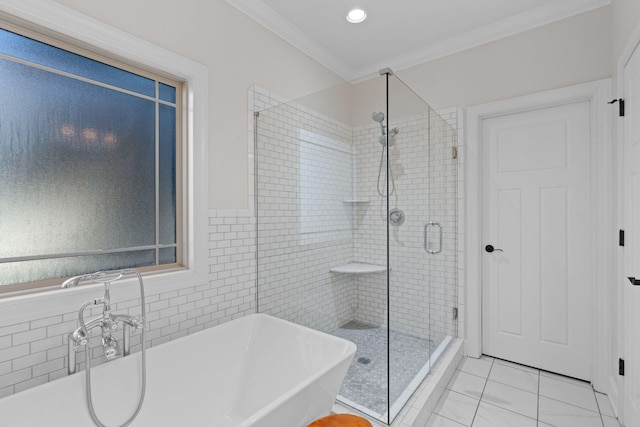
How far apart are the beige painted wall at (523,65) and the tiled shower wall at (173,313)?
215 cm

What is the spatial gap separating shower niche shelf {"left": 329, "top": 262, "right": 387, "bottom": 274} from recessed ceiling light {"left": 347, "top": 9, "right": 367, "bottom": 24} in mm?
1906

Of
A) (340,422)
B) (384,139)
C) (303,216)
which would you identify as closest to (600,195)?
(384,139)

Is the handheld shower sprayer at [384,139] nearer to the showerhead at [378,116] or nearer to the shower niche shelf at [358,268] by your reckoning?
the showerhead at [378,116]

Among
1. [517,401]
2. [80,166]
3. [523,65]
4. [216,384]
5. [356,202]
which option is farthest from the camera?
[523,65]

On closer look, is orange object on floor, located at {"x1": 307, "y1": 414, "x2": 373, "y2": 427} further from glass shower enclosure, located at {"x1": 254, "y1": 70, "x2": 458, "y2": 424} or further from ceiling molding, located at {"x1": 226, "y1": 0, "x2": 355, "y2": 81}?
ceiling molding, located at {"x1": 226, "y1": 0, "x2": 355, "y2": 81}

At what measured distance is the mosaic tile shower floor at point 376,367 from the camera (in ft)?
5.82

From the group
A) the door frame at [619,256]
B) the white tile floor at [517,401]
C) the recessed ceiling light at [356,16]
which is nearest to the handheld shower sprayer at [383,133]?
the recessed ceiling light at [356,16]

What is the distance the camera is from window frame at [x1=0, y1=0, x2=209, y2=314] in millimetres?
1342

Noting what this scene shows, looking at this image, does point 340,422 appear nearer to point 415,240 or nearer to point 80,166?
point 415,240

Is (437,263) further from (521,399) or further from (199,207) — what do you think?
(199,207)

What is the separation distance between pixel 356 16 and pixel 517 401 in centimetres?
302

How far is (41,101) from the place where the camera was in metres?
1.47

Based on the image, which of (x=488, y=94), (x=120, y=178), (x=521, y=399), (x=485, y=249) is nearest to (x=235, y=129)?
(x=120, y=178)

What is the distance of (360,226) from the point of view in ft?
6.50
